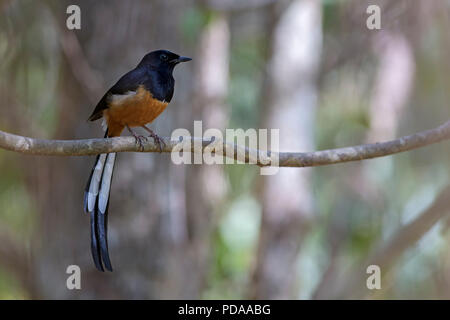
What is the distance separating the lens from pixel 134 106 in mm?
3891

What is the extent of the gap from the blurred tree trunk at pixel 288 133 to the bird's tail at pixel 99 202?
363 centimetres

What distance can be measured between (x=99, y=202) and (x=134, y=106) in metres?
0.65

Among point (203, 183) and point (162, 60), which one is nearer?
point (162, 60)

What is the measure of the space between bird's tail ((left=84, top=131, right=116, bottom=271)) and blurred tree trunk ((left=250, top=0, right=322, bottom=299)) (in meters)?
3.63

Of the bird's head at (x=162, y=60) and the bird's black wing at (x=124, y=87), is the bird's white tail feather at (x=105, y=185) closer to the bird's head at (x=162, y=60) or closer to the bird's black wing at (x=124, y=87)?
the bird's black wing at (x=124, y=87)

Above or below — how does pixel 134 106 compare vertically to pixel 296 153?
above

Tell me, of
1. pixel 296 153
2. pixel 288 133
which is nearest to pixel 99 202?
pixel 296 153

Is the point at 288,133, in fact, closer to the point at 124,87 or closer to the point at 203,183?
the point at 203,183

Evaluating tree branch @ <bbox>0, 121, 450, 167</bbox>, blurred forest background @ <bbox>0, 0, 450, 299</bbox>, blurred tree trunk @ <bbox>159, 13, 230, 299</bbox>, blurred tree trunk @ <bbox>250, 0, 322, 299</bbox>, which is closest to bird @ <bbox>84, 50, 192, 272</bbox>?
tree branch @ <bbox>0, 121, 450, 167</bbox>

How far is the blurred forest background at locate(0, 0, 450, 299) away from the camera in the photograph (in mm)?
5227

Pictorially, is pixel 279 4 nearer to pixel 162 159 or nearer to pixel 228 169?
pixel 228 169

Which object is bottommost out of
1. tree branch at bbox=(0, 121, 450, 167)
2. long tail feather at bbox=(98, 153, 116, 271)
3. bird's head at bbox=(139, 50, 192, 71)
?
long tail feather at bbox=(98, 153, 116, 271)

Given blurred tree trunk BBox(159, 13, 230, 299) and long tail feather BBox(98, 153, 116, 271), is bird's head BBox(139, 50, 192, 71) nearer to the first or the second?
long tail feather BBox(98, 153, 116, 271)
